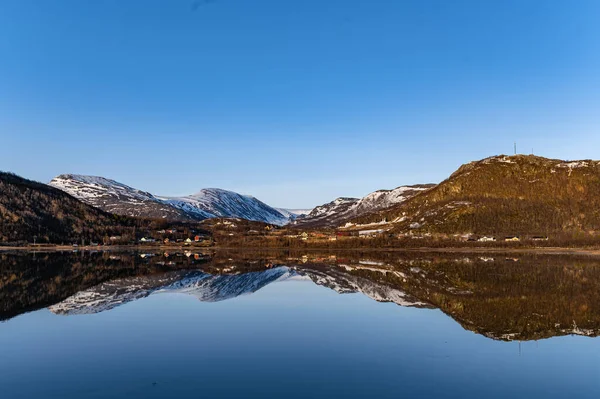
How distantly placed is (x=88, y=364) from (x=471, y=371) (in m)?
19.0

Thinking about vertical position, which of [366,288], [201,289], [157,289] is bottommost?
[366,288]

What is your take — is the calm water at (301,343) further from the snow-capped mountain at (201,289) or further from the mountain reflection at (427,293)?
the snow-capped mountain at (201,289)

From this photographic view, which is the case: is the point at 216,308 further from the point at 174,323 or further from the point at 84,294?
the point at 84,294

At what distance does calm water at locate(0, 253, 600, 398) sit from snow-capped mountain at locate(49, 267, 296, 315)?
37 cm

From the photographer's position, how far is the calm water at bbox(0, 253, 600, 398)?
68.0 feet

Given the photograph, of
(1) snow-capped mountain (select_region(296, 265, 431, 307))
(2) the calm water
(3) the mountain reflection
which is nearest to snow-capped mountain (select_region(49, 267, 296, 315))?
(3) the mountain reflection

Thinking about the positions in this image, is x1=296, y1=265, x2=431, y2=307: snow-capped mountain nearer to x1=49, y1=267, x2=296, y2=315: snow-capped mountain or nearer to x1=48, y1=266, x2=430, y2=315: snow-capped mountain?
x1=48, y1=266, x2=430, y2=315: snow-capped mountain

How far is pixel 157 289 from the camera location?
62.7 metres

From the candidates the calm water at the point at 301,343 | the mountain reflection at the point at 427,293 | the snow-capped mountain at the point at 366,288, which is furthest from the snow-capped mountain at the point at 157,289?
the snow-capped mountain at the point at 366,288

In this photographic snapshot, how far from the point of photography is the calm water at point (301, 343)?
20.7 meters

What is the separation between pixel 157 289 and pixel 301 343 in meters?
38.1

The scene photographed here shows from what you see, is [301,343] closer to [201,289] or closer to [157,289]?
[201,289]

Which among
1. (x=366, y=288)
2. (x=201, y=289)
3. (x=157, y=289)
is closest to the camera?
(x=157, y=289)

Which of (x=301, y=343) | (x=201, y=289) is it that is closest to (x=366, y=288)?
(x=201, y=289)
